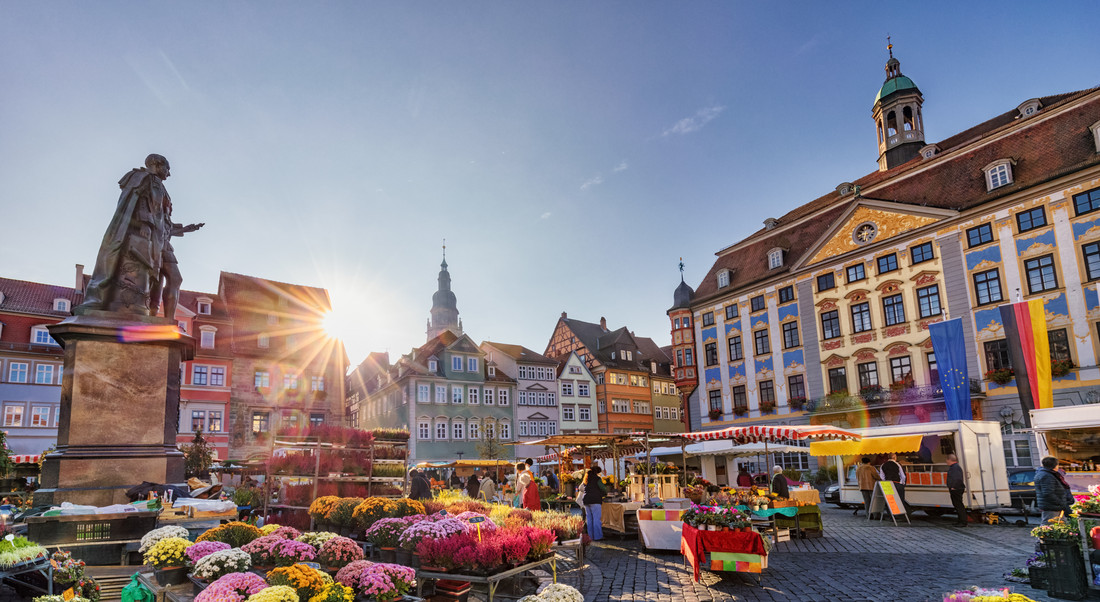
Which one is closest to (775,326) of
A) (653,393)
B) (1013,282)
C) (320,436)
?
(1013,282)

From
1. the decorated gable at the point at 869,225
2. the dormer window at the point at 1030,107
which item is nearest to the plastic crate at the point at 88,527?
the decorated gable at the point at 869,225

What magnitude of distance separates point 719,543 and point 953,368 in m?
21.5

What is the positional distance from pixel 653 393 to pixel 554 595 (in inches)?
2317

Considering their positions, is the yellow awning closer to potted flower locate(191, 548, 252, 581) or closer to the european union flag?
the european union flag

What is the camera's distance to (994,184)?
28594 millimetres

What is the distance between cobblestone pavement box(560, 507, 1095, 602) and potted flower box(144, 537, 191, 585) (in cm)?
492

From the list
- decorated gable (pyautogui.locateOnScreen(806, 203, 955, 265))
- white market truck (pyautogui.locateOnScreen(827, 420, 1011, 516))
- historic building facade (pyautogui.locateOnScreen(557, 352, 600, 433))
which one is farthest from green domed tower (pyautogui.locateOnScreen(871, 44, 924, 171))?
historic building facade (pyautogui.locateOnScreen(557, 352, 600, 433))

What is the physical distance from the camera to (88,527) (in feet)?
24.6

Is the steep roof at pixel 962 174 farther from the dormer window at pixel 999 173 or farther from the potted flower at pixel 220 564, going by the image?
the potted flower at pixel 220 564

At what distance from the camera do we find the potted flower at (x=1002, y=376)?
26328mm

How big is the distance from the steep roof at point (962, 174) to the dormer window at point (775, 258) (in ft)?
1.21

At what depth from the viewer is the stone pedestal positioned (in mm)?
8656

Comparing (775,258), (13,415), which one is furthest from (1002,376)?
(13,415)

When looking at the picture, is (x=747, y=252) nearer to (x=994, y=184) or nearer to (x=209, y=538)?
(x=994, y=184)
